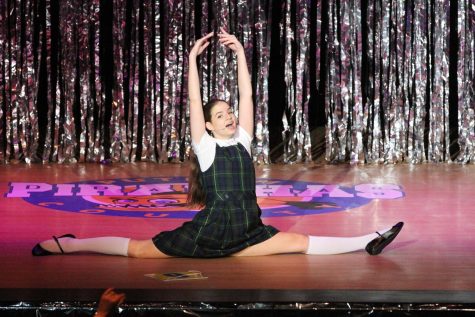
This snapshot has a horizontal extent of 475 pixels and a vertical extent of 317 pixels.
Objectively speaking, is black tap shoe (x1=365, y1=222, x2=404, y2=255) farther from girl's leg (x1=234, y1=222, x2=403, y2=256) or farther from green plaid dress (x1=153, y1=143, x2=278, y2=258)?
green plaid dress (x1=153, y1=143, x2=278, y2=258)

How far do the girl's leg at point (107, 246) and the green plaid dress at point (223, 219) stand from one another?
0.19ft

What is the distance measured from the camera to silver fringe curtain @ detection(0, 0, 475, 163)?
8.64 m

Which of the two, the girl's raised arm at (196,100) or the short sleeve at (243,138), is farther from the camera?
the short sleeve at (243,138)

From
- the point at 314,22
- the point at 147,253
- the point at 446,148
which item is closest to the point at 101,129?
the point at 314,22

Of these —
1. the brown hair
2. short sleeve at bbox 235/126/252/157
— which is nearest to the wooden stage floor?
the brown hair

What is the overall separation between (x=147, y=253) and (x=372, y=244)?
118cm

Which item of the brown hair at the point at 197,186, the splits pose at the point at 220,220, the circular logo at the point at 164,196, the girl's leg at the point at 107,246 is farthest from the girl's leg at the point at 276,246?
the circular logo at the point at 164,196

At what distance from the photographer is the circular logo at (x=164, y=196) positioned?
20.9 ft

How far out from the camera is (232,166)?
16.0 feet

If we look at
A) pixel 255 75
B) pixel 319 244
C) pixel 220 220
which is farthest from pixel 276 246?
pixel 255 75

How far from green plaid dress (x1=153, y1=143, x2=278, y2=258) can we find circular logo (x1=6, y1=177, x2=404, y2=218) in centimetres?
115

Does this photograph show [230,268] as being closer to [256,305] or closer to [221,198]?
[221,198]

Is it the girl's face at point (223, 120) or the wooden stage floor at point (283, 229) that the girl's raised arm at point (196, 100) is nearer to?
the girl's face at point (223, 120)

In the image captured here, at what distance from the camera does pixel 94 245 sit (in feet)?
16.1
